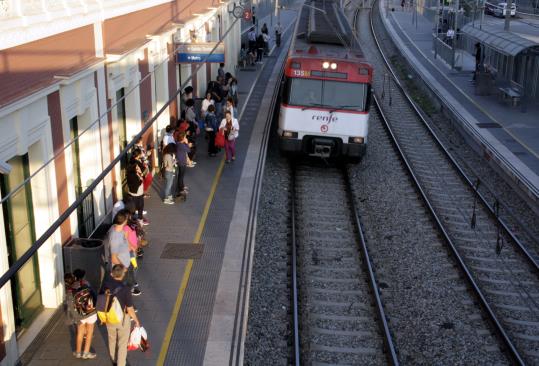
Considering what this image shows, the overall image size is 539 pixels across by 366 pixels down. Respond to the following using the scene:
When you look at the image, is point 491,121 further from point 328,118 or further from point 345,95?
point 328,118

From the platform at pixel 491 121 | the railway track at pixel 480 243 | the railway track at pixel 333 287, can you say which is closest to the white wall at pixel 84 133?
the railway track at pixel 333 287

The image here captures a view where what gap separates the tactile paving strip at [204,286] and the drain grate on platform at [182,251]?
Result: 13 cm

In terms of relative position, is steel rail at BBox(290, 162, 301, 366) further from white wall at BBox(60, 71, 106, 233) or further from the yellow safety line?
white wall at BBox(60, 71, 106, 233)

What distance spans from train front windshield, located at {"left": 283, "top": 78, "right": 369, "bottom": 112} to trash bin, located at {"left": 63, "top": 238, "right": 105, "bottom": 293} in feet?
28.0

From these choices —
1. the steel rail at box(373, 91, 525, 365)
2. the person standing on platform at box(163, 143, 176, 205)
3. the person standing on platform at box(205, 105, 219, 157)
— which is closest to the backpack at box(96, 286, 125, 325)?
the steel rail at box(373, 91, 525, 365)

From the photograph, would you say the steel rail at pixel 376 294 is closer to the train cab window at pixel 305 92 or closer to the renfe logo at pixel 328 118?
the renfe logo at pixel 328 118

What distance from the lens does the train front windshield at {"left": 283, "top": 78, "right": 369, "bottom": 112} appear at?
18062mm

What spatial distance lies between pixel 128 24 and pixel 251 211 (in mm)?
4712

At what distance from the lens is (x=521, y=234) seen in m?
15.6

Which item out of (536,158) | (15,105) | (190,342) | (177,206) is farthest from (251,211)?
(536,158)

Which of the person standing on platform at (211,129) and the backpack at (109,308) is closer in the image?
the backpack at (109,308)

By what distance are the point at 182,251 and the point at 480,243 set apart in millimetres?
6366

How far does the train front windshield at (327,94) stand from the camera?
711 inches

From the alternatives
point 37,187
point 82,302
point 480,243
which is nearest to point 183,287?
point 82,302
